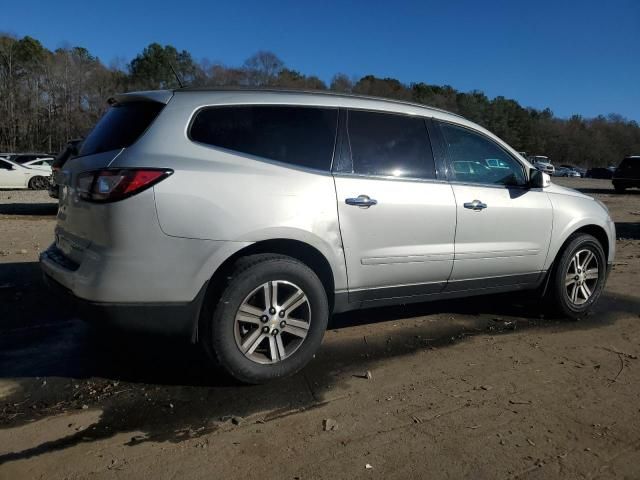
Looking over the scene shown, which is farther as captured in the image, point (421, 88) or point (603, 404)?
point (421, 88)

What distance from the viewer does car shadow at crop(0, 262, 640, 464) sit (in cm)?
317

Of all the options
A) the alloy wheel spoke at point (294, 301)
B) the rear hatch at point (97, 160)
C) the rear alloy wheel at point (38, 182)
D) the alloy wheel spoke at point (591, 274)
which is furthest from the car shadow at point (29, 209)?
the alloy wheel spoke at point (591, 274)

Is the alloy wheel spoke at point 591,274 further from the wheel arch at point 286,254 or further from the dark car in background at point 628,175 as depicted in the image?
the dark car in background at point 628,175

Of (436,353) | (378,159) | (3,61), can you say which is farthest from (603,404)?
(3,61)

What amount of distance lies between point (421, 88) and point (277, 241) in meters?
95.7

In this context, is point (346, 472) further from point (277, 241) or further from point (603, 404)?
point (603, 404)

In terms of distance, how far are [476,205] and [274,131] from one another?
178cm

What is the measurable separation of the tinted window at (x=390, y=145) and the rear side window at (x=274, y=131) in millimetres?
205

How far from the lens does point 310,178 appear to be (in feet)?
12.0

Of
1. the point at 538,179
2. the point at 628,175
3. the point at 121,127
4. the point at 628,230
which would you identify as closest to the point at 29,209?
the point at 121,127

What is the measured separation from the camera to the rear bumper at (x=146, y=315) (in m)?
3.21

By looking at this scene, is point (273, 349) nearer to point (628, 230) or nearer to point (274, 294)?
point (274, 294)

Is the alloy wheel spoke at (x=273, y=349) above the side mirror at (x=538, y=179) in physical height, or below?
below

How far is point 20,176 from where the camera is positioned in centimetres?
2184
